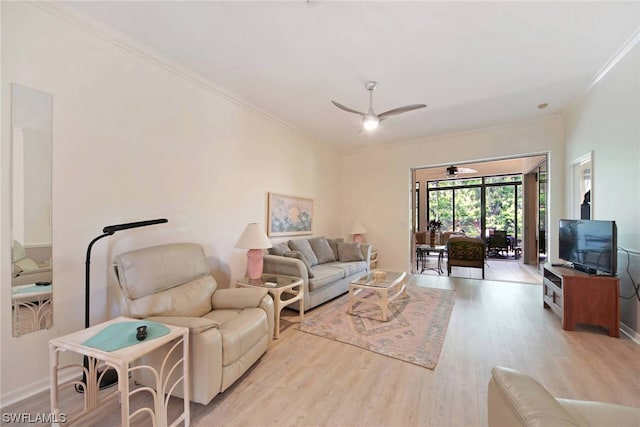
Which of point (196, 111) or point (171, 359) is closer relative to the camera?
point (171, 359)

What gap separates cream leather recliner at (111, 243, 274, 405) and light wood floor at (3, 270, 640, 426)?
0.73ft

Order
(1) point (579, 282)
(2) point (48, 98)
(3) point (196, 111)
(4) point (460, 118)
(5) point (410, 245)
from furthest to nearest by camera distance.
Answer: (5) point (410, 245)
(4) point (460, 118)
(3) point (196, 111)
(1) point (579, 282)
(2) point (48, 98)

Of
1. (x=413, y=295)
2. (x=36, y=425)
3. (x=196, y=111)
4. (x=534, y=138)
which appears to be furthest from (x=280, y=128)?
(x=534, y=138)

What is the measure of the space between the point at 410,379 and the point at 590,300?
233 centimetres

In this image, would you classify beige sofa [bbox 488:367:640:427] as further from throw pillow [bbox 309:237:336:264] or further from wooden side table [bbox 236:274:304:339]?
throw pillow [bbox 309:237:336:264]

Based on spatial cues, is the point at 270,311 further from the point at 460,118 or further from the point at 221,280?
the point at 460,118

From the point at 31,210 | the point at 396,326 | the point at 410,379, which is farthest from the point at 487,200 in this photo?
the point at 31,210

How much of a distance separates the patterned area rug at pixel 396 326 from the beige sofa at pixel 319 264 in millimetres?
212

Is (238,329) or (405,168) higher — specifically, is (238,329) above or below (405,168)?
below

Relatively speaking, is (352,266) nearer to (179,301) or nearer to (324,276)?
(324,276)

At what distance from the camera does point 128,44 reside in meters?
2.43

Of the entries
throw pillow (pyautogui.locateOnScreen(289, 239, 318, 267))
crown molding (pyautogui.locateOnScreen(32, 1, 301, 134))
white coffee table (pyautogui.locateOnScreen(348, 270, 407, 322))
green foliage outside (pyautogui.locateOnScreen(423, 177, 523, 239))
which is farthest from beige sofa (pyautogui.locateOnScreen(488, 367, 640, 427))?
green foliage outside (pyautogui.locateOnScreen(423, 177, 523, 239))

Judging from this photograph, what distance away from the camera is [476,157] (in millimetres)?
5121

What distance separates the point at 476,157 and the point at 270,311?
4847 mm
